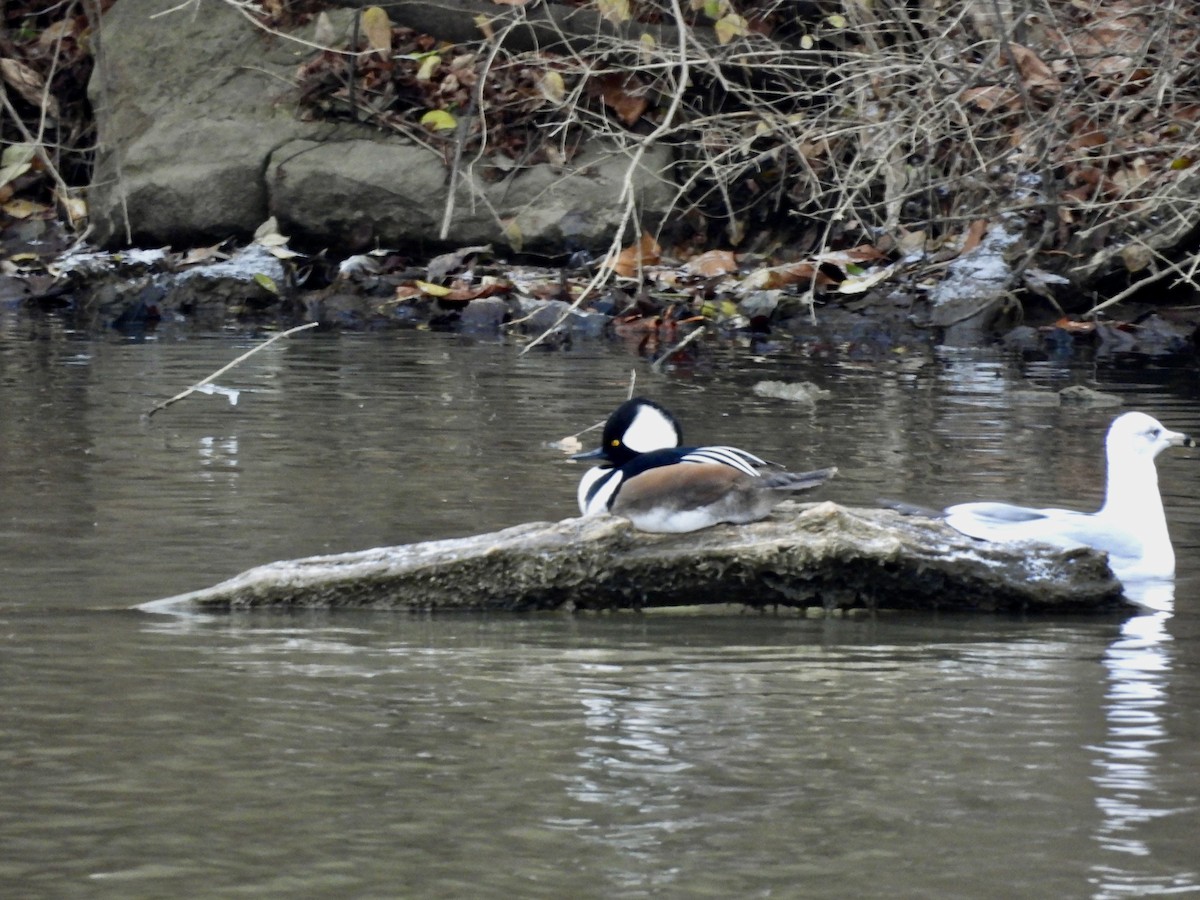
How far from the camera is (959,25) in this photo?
12.6 meters

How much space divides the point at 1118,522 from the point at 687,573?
1.58 metres

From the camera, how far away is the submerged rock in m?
5.64

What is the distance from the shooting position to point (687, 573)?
5715 millimetres

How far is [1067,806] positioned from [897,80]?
428 inches

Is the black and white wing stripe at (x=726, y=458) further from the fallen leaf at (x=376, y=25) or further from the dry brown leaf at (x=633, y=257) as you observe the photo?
the fallen leaf at (x=376, y=25)

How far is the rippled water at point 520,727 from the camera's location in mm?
3453

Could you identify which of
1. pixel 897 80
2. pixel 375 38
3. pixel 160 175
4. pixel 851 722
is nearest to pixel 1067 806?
pixel 851 722

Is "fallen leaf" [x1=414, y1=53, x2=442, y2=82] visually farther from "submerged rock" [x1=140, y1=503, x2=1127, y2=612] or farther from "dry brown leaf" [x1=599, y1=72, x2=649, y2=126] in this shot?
"submerged rock" [x1=140, y1=503, x2=1127, y2=612]

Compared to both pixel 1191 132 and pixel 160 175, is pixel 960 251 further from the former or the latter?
pixel 160 175

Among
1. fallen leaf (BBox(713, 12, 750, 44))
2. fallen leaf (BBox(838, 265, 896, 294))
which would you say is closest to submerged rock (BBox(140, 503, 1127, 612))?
fallen leaf (BBox(713, 12, 750, 44))

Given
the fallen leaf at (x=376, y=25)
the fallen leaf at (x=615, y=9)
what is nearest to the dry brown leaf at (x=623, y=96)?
the fallen leaf at (x=376, y=25)

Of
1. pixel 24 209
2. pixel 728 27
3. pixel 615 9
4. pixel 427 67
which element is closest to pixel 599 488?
pixel 615 9

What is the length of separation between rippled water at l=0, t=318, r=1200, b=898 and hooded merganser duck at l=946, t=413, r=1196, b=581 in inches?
7.2

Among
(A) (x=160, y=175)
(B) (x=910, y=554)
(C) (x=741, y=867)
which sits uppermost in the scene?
(A) (x=160, y=175)
